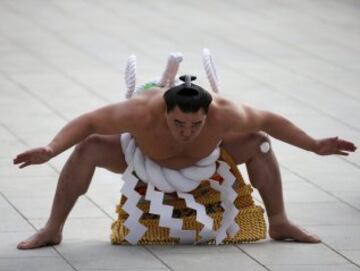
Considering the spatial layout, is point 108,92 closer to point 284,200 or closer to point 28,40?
point 28,40

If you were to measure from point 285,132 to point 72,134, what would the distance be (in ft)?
2.97

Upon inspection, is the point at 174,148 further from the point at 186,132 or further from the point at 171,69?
the point at 171,69

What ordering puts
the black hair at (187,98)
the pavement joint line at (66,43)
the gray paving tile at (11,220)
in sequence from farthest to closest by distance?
the pavement joint line at (66,43) → the gray paving tile at (11,220) → the black hair at (187,98)

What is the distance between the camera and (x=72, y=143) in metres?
5.52

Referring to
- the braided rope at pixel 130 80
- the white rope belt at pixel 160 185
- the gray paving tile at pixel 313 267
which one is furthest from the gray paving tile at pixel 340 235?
the braided rope at pixel 130 80

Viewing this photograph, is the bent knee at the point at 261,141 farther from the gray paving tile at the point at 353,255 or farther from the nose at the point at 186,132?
the gray paving tile at the point at 353,255

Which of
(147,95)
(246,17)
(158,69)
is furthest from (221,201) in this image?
(246,17)

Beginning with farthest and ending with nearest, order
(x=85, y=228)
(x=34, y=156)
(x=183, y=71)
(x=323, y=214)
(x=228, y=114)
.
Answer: (x=183, y=71)
(x=323, y=214)
(x=85, y=228)
(x=228, y=114)
(x=34, y=156)

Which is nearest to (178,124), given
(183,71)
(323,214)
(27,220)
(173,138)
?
(173,138)

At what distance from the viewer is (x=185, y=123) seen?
17.9 feet

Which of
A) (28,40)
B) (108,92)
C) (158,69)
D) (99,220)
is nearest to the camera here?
(99,220)

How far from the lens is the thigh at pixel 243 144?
229 inches

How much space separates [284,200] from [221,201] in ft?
2.39

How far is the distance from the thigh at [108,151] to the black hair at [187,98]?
0.37 meters
